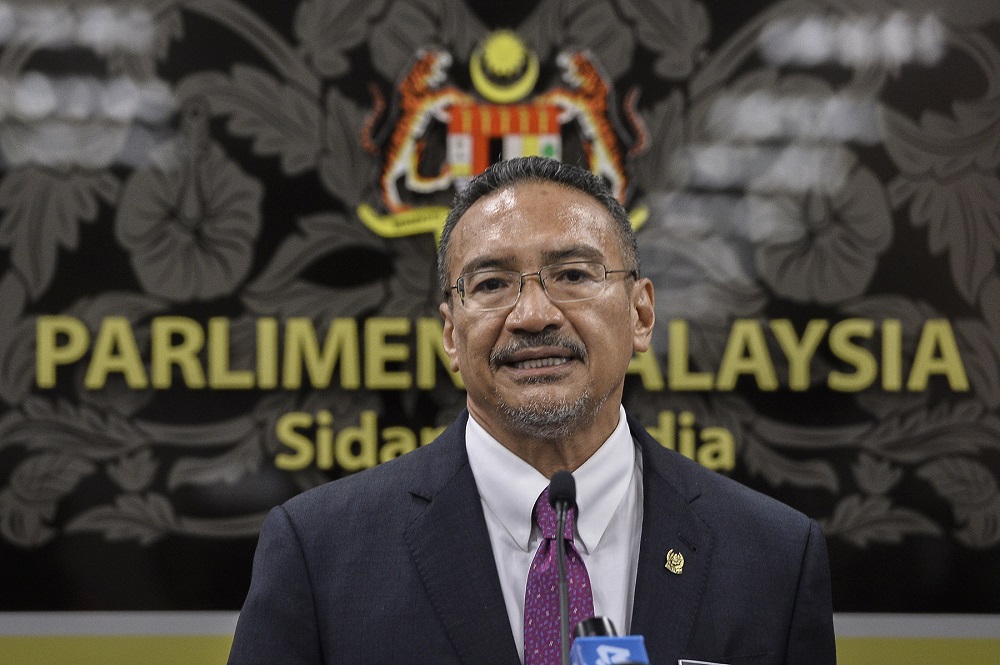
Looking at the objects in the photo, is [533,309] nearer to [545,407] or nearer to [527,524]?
[545,407]

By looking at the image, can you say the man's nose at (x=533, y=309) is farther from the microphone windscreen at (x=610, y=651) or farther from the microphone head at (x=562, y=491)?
the microphone windscreen at (x=610, y=651)

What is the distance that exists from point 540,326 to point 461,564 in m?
0.36

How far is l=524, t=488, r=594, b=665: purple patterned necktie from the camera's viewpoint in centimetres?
130

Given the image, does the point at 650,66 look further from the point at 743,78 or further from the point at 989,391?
the point at 989,391

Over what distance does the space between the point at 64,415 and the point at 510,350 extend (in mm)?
1712

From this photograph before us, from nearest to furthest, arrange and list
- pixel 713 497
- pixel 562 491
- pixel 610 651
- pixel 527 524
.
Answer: pixel 610 651
pixel 562 491
pixel 527 524
pixel 713 497

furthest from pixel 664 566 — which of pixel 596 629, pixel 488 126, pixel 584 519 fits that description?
pixel 488 126

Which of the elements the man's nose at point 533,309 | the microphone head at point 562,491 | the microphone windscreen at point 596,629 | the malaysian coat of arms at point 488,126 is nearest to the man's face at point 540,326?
the man's nose at point 533,309

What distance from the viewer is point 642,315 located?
1.59m

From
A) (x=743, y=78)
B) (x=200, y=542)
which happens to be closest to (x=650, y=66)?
(x=743, y=78)

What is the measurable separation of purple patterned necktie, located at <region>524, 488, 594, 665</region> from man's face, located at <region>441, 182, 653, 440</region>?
0.51 feet

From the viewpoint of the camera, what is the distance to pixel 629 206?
2619mm

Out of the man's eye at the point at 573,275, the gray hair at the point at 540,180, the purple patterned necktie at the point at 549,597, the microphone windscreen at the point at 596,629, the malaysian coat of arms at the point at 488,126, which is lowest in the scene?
the purple patterned necktie at the point at 549,597

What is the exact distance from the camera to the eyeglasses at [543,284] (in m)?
1.41
